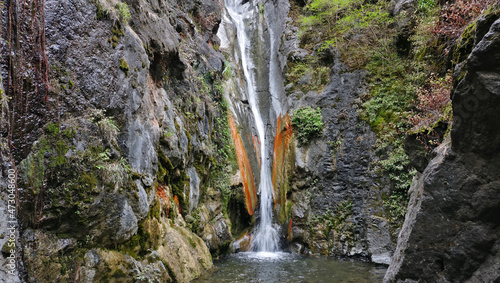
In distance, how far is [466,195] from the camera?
3434 mm

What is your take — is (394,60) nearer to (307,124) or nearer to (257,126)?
(307,124)

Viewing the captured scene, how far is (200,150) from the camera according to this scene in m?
9.15

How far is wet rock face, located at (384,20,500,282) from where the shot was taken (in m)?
3.06

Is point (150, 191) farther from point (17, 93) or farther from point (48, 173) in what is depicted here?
point (17, 93)

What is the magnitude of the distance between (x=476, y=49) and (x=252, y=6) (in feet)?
60.1

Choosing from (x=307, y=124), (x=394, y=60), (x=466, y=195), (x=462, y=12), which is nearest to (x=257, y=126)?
(x=307, y=124)

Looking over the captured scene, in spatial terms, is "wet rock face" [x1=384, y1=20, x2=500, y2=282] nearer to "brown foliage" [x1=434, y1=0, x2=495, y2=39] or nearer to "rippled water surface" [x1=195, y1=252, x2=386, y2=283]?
"brown foliage" [x1=434, y1=0, x2=495, y2=39]

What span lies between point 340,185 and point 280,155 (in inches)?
123

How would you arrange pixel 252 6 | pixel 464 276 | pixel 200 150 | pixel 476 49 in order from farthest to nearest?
pixel 252 6, pixel 200 150, pixel 464 276, pixel 476 49

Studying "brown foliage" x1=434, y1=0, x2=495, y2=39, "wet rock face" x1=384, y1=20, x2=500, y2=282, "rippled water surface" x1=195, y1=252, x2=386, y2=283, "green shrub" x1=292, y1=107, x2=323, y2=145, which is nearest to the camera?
"wet rock face" x1=384, y1=20, x2=500, y2=282

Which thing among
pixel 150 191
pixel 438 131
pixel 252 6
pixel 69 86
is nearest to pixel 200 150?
pixel 150 191

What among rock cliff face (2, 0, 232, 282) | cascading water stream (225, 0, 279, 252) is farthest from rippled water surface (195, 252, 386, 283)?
cascading water stream (225, 0, 279, 252)

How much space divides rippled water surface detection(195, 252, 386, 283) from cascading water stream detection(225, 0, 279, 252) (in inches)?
56.9

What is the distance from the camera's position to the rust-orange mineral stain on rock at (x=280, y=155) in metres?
12.1
